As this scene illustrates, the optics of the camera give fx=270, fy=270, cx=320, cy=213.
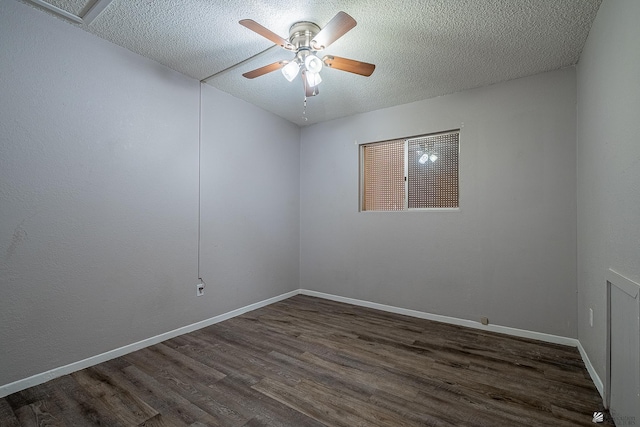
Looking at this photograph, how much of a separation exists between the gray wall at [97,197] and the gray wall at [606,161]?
→ 3298 mm

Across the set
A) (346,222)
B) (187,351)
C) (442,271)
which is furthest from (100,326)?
(442,271)

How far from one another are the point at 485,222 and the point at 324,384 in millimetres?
2304

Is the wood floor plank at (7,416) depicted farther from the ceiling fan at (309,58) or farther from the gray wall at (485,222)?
the gray wall at (485,222)

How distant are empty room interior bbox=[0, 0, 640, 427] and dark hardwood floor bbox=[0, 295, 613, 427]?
0.7 inches

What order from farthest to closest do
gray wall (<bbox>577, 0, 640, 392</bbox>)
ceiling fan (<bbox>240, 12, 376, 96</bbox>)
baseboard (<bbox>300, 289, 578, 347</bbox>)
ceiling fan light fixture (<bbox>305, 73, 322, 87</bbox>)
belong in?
1. baseboard (<bbox>300, 289, 578, 347</bbox>)
2. ceiling fan light fixture (<bbox>305, 73, 322, 87</bbox>)
3. ceiling fan (<bbox>240, 12, 376, 96</bbox>)
4. gray wall (<bbox>577, 0, 640, 392</bbox>)

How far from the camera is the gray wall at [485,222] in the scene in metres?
2.57

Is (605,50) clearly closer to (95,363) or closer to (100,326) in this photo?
(100,326)

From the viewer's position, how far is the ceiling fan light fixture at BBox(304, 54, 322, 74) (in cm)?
202

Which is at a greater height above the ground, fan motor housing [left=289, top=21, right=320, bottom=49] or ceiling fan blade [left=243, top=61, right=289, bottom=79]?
fan motor housing [left=289, top=21, right=320, bottom=49]

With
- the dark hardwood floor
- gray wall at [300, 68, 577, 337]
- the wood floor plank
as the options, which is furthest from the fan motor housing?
the wood floor plank

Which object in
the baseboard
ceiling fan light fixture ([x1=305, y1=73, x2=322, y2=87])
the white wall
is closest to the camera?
ceiling fan light fixture ([x1=305, y1=73, x2=322, y2=87])

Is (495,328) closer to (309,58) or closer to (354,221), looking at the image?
(354,221)

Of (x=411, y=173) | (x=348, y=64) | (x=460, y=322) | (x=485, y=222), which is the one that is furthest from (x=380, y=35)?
(x=460, y=322)

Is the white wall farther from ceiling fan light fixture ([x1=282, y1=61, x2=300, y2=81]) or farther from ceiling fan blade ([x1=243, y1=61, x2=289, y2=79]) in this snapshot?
ceiling fan light fixture ([x1=282, y1=61, x2=300, y2=81])
